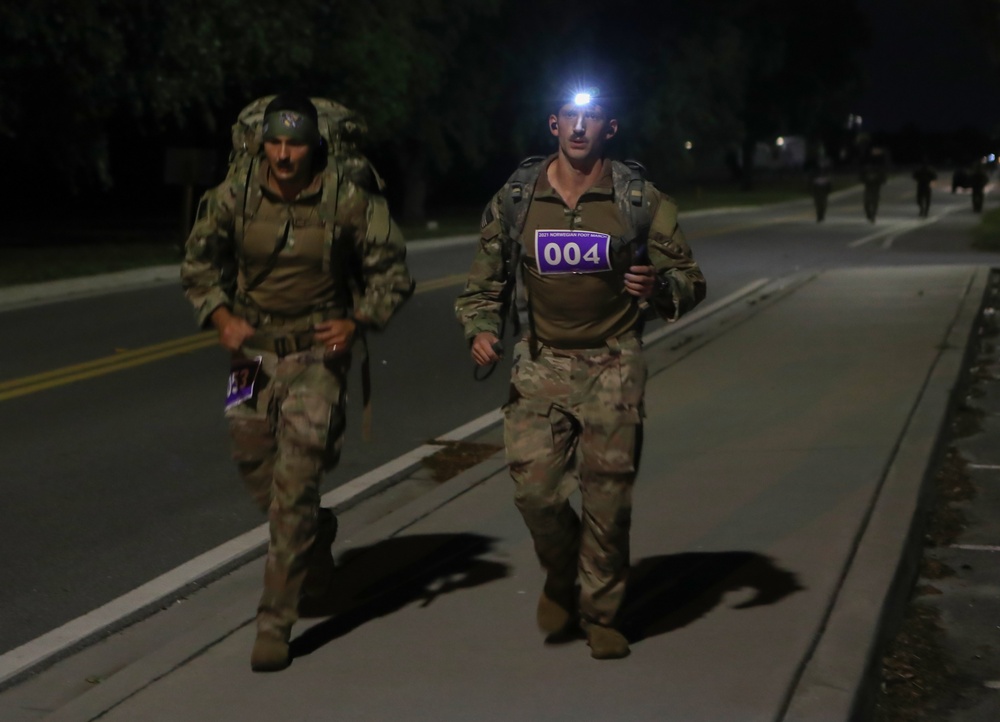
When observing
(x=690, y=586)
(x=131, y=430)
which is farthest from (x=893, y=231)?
(x=690, y=586)

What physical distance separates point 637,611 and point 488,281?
4.23 feet

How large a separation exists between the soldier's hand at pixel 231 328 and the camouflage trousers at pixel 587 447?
0.85m

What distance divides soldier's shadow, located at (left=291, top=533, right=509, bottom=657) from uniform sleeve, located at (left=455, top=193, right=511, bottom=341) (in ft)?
3.67

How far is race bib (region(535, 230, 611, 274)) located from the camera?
16.7 feet

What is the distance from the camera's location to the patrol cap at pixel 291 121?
511 cm

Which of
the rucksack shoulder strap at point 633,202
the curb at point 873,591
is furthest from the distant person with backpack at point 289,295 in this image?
the curb at point 873,591

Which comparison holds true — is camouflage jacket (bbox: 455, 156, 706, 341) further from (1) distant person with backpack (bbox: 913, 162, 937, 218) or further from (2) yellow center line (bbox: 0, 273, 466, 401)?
(1) distant person with backpack (bbox: 913, 162, 937, 218)

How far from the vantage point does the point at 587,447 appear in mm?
5164

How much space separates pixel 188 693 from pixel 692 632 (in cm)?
163

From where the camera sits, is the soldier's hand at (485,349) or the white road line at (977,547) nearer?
the soldier's hand at (485,349)

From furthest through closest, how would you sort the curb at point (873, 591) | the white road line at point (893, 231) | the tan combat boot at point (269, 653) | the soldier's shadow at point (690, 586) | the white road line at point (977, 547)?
the white road line at point (893, 231) < the white road line at point (977, 547) < the soldier's shadow at point (690, 586) < the tan combat boot at point (269, 653) < the curb at point (873, 591)

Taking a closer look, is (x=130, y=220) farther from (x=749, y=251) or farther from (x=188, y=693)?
(x=188, y=693)

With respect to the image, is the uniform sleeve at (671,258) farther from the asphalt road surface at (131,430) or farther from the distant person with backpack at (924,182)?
the distant person with backpack at (924,182)

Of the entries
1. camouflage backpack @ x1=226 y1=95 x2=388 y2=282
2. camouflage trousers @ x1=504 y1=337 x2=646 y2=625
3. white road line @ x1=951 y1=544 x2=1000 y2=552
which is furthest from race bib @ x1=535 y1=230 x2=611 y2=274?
white road line @ x1=951 y1=544 x2=1000 y2=552
